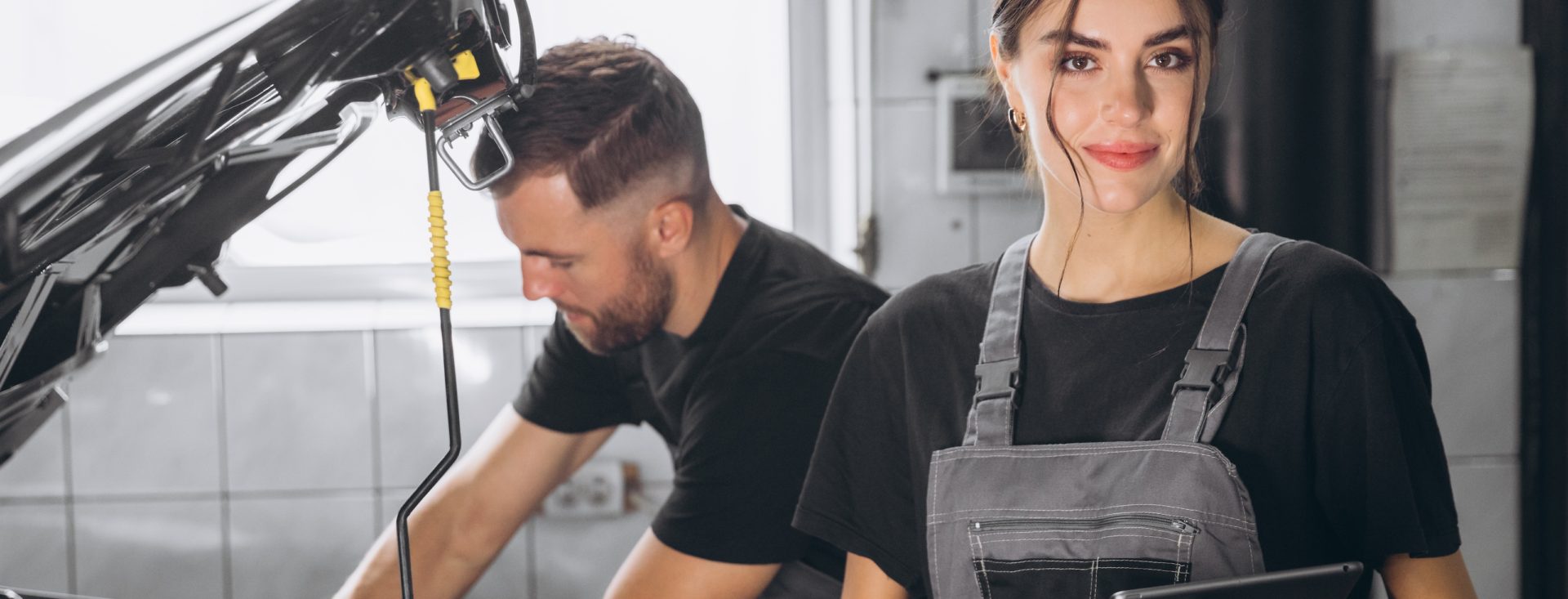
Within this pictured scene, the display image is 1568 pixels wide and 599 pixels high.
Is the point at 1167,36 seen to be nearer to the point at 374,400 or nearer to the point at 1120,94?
the point at 1120,94

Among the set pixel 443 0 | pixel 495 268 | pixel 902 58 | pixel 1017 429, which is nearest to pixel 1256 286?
pixel 1017 429

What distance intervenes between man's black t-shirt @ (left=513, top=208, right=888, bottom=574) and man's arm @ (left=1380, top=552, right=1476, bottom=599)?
1.74 feet

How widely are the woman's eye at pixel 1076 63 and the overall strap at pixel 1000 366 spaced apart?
16 cm

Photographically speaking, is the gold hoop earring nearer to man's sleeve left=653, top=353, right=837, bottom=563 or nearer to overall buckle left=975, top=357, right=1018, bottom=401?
overall buckle left=975, top=357, right=1018, bottom=401

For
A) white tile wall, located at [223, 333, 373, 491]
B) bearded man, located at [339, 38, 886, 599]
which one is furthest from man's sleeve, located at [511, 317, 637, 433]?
white tile wall, located at [223, 333, 373, 491]

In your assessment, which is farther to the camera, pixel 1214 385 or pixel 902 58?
pixel 902 58

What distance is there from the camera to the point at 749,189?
2.09m

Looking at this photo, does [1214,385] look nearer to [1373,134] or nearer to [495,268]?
[1373,134]

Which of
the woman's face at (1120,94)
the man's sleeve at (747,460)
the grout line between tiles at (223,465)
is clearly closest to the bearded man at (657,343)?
the man's sleeve at (747,460)

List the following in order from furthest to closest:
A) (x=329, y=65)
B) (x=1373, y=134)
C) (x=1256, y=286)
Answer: (x=1373, y=134)
(x=1256, y=286)
(x=329, y=65)

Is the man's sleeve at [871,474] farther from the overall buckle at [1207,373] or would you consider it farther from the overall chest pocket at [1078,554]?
the overall buckle at [1207,373]

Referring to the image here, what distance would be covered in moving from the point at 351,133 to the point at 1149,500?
22.5 inches

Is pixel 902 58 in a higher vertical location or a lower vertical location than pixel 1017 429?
higher

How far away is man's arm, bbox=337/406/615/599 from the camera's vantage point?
1.35 meters
